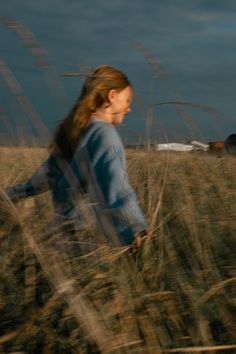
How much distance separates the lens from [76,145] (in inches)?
103

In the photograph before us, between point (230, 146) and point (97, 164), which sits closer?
point (97, 164)

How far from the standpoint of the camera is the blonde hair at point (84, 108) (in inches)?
104

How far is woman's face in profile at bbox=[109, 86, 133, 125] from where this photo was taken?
2.68 m

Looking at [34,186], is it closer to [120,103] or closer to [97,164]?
[97,164]

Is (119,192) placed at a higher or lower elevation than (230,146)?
higher

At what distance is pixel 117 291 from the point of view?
1.65m

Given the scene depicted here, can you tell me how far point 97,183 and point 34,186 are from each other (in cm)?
25

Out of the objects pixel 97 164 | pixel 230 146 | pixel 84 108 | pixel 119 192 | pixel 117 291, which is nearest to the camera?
pixel 117 291

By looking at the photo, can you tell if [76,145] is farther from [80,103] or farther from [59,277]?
[59,277]

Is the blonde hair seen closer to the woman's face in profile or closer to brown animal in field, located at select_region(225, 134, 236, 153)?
the woman's face in profile

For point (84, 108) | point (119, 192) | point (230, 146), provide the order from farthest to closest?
point (230, 146) < point (84, 108) < point (119, 192)

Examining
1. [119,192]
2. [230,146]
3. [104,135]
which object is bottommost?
[230,146]

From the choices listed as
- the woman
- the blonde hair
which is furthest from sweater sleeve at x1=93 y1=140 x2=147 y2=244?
the blonde hair

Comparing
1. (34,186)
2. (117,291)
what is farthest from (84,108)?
(117,291)
